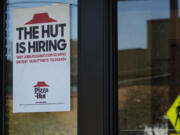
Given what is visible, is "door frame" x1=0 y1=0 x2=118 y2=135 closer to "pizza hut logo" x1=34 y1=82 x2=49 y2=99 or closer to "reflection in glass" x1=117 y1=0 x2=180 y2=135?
"pizza hut logo" x1=34 y1=82 x2=49 y2=99

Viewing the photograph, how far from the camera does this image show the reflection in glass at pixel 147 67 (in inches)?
261

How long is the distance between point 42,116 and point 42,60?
15.6 inches

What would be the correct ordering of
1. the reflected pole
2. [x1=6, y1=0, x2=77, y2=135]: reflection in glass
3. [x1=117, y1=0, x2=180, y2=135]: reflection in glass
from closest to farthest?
[x1=6, y1=0, x2=77, y2=135]: reflection in glass
[x1=117, y1=0, x2=180, y2=135]: reflection in glass
the reflected pole

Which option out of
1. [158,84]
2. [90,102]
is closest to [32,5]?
[90,102]

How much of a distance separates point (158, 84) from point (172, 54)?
0.69 metres

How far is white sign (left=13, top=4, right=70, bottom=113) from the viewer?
2418mm

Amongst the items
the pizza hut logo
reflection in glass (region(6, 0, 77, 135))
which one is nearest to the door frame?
reflection in glass (region(6, 0, 77, 135))

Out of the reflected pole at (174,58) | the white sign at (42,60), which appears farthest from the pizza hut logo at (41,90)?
the reflected pole at (174,58)

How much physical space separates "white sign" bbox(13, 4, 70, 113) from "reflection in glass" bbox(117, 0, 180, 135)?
4060 millimetres

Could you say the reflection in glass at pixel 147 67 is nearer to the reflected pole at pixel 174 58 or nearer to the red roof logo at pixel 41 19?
the reflected pole at pixel 174 58

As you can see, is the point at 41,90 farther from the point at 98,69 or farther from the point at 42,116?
the point at 98,69

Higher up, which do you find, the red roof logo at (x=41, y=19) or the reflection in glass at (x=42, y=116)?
the red roof logo at (x=41, y=19)

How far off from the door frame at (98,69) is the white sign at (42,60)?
15 centimetres

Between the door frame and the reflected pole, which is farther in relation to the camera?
the reflected pole
